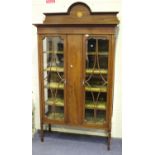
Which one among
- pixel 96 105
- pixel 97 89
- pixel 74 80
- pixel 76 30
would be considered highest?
pixel 76 30

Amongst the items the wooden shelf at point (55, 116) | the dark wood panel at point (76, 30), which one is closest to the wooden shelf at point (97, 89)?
the wooden shelf at point (55, 116)

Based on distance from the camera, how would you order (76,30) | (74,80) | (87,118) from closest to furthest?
(76,30) < (74,80) < (87,118)

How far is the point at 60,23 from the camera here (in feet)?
9.32

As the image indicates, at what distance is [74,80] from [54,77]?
354mm

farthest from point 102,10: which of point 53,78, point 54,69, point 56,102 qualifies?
point 56,102

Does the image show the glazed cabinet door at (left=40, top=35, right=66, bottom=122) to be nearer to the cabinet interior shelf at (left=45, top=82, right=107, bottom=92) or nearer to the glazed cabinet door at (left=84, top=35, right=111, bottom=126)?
the cabinet interior shelf at (left=45, top=82, right=107, bottom=92)

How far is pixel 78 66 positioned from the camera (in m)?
2.85

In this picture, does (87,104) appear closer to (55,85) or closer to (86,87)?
(86,87)

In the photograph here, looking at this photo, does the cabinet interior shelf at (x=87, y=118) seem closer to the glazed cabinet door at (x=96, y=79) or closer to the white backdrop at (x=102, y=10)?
the glazed cabinet door at (x=96, y=79)

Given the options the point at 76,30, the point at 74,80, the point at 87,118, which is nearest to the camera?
the point at 76,30

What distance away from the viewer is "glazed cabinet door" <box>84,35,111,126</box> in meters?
2.81

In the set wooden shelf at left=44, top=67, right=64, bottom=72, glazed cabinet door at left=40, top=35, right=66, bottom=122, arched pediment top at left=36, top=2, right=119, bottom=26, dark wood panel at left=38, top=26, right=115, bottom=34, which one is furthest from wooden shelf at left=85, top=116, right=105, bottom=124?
arched pediment top at left=36, top=2, right=119, bottom=26

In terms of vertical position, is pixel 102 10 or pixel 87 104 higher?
pixel 102 10
